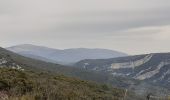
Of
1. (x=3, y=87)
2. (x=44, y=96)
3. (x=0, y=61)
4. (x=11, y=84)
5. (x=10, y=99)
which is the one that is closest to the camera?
(x=10, y=99)

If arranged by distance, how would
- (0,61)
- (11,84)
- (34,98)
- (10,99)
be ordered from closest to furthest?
1. (10,99)
2. (34,98)
3. (11,84)
4. (0,61)

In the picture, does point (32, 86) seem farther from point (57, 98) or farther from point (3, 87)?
point (57, 98)

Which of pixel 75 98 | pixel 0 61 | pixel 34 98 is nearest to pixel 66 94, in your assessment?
pixel 75 98

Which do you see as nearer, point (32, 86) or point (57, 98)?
point (57, 98)

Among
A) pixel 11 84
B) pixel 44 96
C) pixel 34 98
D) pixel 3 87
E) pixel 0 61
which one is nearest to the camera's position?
pixel 34 98

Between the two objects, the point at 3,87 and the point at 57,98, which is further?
the point at 3,87

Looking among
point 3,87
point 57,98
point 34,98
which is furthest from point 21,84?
point 34,98

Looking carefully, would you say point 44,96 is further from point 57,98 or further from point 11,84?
point 11,84

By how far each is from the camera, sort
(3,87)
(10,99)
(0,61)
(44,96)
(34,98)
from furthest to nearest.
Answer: (0,61), (3,87), (44,96), (34,98), (10,99)
